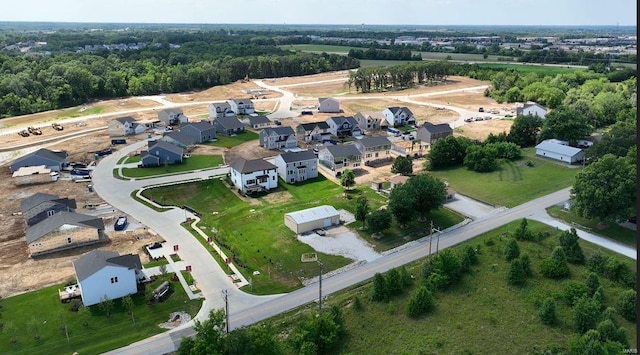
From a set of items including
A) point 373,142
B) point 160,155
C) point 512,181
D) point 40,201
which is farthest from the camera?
point 373,142

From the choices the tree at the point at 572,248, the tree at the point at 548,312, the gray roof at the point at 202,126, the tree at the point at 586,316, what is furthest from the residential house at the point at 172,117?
the tree at the point at 586,316

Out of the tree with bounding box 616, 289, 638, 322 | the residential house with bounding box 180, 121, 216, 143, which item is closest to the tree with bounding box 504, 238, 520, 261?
the tree with bounding box 616, 289, 638, 322

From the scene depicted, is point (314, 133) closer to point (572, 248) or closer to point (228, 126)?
point (228, 126)

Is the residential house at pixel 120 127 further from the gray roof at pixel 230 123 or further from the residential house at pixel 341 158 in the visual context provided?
the residential house at pixel 341 158

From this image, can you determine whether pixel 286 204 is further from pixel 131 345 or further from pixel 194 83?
pixel 194 83

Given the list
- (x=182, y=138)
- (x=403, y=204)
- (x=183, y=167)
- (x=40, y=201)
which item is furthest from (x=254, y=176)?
(x=182, y=138)

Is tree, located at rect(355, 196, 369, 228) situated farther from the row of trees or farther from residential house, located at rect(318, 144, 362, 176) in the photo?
the row of trees

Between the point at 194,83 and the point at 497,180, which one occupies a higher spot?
the point at 194,83

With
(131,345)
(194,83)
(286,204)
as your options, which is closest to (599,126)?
(286,204)
